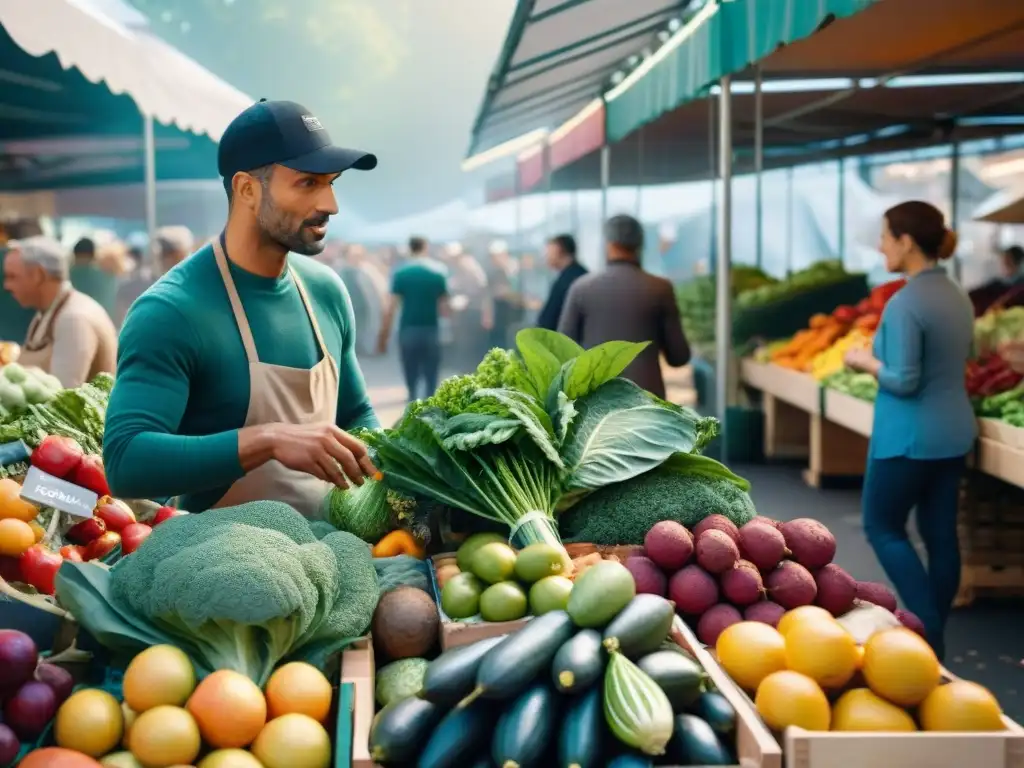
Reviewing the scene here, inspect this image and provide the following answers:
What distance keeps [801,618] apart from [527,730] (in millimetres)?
602

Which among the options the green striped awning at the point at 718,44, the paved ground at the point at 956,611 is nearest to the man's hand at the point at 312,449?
the green striped awning at the point at 718,44

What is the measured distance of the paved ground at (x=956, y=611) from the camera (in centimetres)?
498

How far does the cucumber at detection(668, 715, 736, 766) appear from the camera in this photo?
200cm

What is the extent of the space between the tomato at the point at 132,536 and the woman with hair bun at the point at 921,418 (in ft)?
10.0

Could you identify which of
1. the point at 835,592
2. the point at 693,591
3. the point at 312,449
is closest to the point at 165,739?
the point at 312,449

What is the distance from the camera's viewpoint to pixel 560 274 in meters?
8.70

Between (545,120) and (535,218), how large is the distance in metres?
6.60

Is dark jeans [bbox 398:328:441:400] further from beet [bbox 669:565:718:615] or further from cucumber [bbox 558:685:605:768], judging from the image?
cucumber [bbox 558:685:605:768]

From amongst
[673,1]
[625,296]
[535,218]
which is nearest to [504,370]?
[625,296]

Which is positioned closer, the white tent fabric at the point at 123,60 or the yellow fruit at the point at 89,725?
the yellow fruit at the point at 89,725

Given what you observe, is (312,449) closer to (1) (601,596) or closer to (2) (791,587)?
(1) (601,596)

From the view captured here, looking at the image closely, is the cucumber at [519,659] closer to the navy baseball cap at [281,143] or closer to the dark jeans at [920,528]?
the navy baseball cap at [281,143]

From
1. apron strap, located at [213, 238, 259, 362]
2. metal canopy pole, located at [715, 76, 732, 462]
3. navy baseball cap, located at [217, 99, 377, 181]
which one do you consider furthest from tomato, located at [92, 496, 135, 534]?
metal canopy pole, located at [715, 76, 732, 462]

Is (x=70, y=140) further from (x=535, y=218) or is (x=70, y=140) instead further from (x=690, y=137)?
(x=535, y=218)
